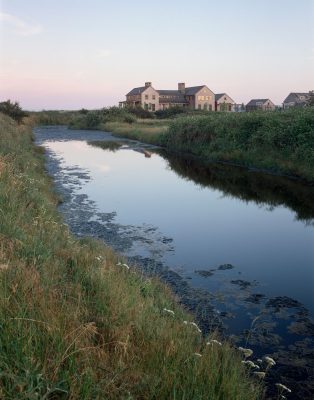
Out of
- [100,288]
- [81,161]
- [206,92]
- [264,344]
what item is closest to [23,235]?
[100,288]

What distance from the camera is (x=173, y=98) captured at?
113m

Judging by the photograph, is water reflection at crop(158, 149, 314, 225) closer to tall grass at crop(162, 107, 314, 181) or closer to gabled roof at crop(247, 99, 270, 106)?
tall grass at crop(162, 107, 314, 181)

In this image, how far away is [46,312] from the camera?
4.02m

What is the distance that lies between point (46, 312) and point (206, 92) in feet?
357

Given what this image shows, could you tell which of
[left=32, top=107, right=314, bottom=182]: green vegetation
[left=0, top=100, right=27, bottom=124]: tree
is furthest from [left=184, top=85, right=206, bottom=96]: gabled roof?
[left=32, top=107, right=314, bottom=182]: green vegetation

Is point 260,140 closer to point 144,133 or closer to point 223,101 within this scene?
point 144,133

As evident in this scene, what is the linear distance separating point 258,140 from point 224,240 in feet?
50.8

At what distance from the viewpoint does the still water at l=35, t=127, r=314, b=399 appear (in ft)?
24.0

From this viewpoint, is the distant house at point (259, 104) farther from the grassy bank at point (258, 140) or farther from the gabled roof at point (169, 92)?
the grassy bank at point (258, 140)

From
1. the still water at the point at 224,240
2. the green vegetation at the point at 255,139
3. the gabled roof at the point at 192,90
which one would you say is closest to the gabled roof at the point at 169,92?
the gabled roof at the point at 192,90

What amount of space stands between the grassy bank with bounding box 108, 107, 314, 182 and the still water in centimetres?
135

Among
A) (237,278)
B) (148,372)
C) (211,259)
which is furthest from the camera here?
(211,259)

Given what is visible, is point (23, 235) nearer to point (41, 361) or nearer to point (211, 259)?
point (41, 361)

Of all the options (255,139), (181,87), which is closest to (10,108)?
(255,139)
